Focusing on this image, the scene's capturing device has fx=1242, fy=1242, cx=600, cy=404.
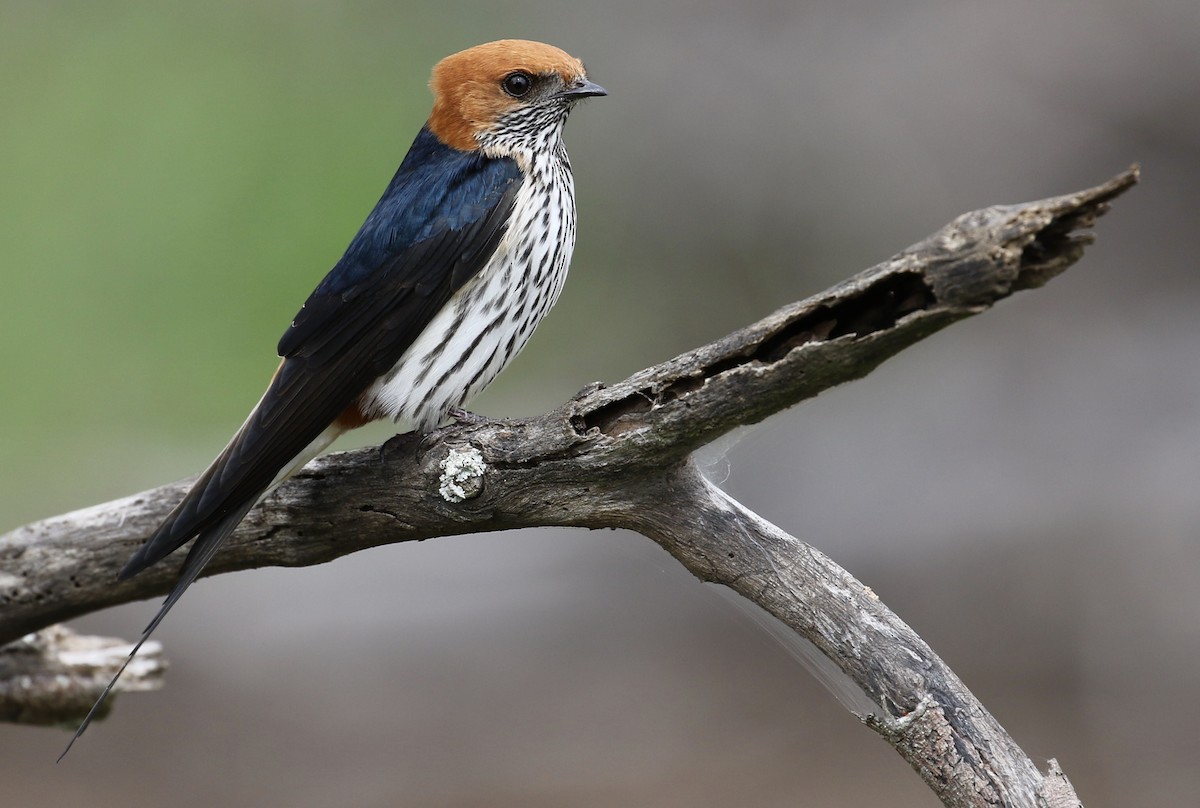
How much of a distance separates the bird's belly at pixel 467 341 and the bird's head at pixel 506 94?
0.29 m

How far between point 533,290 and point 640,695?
280cm

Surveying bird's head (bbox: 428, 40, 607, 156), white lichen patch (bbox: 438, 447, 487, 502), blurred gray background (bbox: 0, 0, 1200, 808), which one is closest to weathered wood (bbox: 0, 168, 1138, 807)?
white lichen patch (bbox: 438, 447, 487, 502)

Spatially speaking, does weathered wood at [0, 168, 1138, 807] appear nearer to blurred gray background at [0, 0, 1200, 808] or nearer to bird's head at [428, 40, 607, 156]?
bird's head at [428, 40, 607, 156]

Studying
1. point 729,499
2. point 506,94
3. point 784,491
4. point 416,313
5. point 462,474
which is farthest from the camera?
point 784,491

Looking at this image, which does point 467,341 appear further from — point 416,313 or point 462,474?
point 462,474

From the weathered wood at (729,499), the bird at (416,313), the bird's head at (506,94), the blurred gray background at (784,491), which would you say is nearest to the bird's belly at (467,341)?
the bird at (416,313)

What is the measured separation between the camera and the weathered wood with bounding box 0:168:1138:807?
1.66 metres

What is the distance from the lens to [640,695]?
17.0 feet

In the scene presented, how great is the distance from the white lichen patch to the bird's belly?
372 millimetres

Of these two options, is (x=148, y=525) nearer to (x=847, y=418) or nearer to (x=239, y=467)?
(x=239, y=467)

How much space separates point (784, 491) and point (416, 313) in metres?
2.86

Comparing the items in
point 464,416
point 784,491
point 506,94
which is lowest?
point 464,416

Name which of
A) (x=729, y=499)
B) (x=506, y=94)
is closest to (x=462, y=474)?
(x=729, y=499)

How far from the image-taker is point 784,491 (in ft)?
17.2
